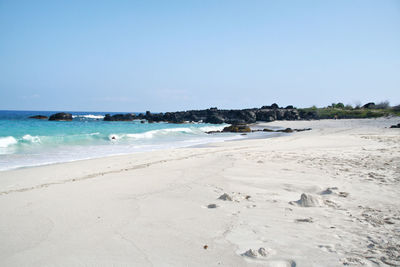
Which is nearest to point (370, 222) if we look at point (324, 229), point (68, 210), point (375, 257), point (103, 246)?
point (324, 229)

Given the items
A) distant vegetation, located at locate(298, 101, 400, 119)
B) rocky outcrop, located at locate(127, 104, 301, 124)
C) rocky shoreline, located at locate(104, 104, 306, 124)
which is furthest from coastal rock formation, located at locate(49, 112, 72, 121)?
distant vegetation, located at locate(298, 101, 400, 119)

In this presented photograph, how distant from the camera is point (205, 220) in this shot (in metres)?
3.60

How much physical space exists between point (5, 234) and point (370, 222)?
4213 millimetres

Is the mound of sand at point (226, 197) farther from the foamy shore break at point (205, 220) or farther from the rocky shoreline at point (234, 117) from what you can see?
the rocky shoreline at point (234, 117)

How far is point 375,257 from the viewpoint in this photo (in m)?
2.57

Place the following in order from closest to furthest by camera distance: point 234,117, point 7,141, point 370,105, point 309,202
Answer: point 309,202, point 7,141, point 234,117, point 370,105

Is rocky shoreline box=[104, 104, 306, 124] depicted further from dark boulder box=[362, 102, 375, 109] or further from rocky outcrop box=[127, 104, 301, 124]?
dark boulder box=[362, 102, 375, 109]

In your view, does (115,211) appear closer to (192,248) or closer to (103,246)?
(103,246)

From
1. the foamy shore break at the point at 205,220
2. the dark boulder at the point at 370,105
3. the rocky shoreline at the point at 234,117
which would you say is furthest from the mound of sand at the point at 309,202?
the dark boulder at the point at 370,105

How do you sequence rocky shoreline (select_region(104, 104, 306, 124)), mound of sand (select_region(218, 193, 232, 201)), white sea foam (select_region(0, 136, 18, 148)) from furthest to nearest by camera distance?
rocky shoreline (select_region(104, 104, 306, 124)), white sea foam (select_region(0, 136, 18, 148)), mound of sand (select_region(218, 193, 232, 201))

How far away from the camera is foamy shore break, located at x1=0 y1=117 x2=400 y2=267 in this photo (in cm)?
265

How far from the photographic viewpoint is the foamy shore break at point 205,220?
265 centimetres

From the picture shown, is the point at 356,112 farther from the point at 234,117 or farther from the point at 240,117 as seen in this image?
Answer: the point at 234,117

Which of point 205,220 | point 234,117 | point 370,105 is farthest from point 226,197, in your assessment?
point 370,105
